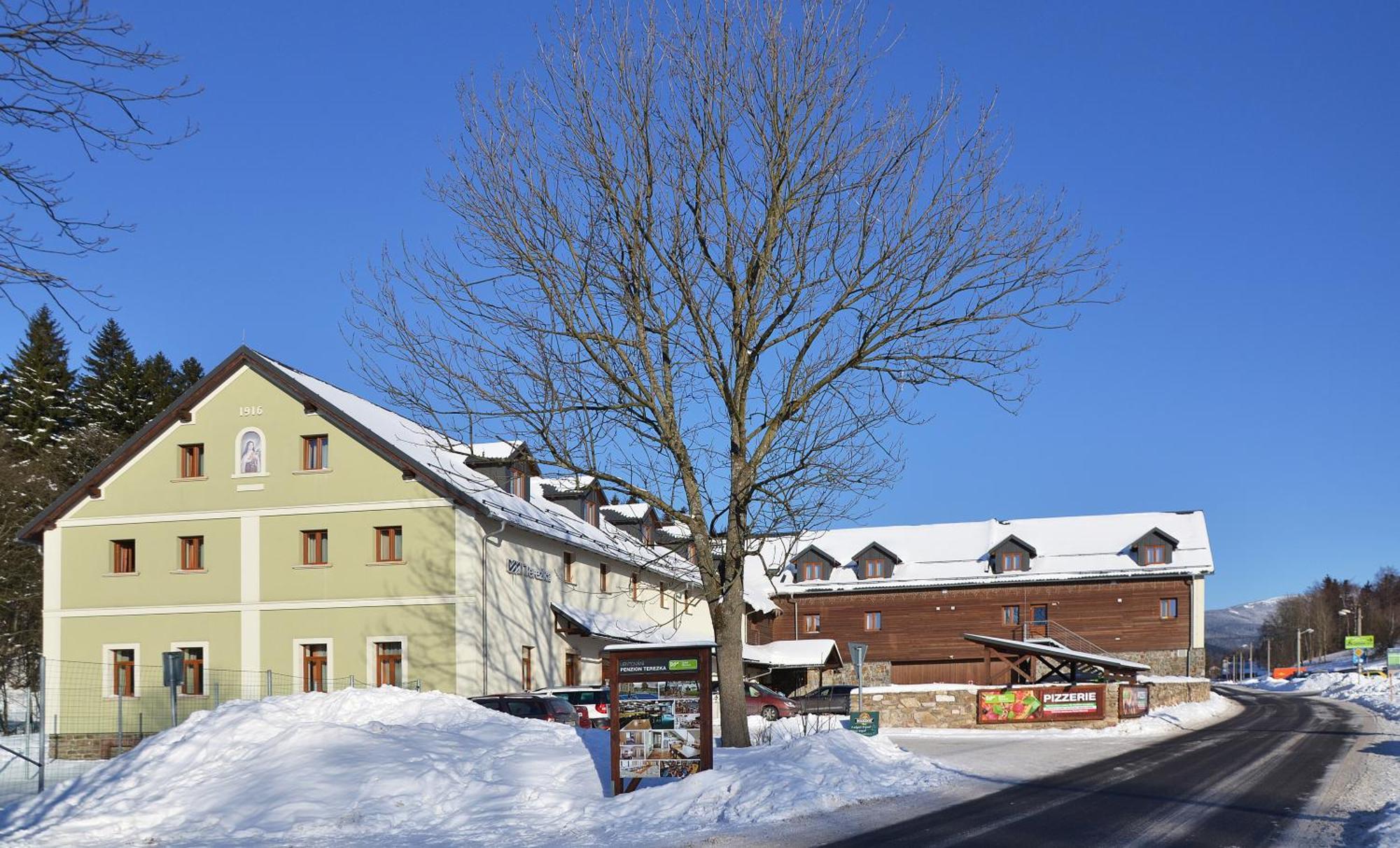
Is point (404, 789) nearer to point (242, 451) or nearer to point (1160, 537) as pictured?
point (242, 451)

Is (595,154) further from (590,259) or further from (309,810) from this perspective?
(309,810)

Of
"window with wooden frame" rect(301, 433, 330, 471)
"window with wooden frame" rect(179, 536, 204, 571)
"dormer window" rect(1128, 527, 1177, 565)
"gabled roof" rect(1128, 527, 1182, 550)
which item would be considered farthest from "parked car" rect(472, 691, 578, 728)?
"dormer window" rect(1128, 527, 1177, 565)

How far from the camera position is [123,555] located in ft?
126

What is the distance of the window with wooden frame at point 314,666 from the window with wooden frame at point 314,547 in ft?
8.05

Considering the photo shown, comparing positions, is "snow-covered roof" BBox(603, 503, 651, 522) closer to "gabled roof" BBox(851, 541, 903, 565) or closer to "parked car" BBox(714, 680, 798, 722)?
"parked car" BBox(714, 680, 798, 722)

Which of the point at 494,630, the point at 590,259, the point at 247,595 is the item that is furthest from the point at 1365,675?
the point at 590,259

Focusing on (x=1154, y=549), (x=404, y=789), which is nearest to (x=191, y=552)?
(x=404, y=789)

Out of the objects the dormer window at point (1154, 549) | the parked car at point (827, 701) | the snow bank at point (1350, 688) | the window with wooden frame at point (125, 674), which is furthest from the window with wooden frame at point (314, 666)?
the dormer window at point (1154, 549)

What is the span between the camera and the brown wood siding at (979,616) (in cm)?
5978

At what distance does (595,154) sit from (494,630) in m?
20.0

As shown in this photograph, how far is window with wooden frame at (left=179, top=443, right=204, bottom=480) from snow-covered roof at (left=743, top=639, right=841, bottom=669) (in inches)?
973

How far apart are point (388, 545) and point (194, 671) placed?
6.93 meters

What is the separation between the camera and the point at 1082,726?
116 ft

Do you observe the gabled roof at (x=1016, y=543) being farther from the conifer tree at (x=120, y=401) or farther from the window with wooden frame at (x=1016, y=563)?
the conifer tree at (x=120, y=401)
